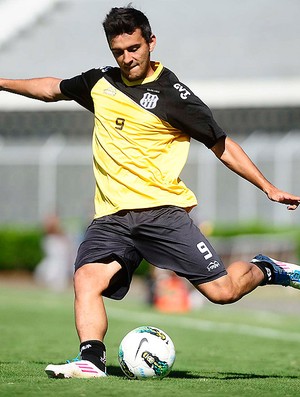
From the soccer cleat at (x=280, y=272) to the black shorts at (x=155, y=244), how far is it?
0.60 m

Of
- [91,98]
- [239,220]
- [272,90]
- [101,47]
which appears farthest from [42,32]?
[91,98]

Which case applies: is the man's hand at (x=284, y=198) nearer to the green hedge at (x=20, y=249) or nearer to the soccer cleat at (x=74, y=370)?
the soccer cleat at (x=74, y=370)

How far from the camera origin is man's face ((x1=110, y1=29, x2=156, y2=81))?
25.7ft

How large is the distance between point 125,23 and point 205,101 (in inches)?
915

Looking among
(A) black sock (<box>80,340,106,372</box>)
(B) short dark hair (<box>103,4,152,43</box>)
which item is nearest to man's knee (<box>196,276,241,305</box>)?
(A) black sock (<box>80,340,106,372</box>)

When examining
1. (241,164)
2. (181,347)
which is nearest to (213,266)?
(241,164)

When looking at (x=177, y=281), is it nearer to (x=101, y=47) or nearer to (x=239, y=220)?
(x=239, y=220)

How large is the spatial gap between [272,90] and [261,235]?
572 cm

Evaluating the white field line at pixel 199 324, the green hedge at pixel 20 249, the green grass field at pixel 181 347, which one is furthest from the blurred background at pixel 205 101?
the white field line at pixel 199 324

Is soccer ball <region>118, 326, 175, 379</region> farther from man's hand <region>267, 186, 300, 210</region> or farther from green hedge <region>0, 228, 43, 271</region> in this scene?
green hedge <region>0, 228, 43, 271</region>

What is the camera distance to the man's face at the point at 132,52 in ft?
25.7

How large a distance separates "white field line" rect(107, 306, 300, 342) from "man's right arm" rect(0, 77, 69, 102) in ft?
18.2

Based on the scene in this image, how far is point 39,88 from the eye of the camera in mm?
8469

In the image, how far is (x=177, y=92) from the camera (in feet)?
26.1
